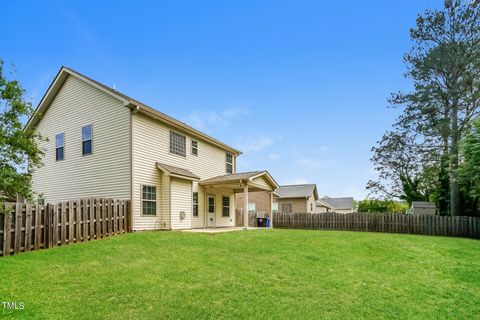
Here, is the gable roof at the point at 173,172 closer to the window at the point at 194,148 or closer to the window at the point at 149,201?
the window at the point at 149,201

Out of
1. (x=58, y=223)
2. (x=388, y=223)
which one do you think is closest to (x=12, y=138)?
(x=58, y=223)

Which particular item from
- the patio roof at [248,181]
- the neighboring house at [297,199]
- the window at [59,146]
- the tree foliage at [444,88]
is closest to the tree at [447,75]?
the tree foliage at [444,88]

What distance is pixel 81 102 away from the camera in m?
15.6

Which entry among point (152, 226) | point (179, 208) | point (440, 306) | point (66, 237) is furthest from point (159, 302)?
point (179, 208)

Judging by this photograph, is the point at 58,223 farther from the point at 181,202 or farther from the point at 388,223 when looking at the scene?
the point at 388,223

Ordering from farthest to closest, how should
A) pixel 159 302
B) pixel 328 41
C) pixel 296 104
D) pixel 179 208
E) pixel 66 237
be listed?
pixel 296 104 < pixel 328 41 < pixel 179 208 < pixel 66 237 < pixel 159 302

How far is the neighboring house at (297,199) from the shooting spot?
117 ft

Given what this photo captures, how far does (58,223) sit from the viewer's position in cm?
994

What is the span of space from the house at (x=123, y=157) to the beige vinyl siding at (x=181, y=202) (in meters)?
0.05

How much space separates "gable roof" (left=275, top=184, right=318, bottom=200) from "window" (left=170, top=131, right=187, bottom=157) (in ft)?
71.3

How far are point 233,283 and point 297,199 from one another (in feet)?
101

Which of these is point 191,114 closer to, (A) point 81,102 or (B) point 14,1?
(A) point 81,102

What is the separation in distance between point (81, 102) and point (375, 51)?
54.5 feet

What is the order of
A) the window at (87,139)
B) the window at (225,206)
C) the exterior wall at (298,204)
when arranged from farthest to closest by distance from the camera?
the exterior wall at (298,204), the window at (225,206), the window at (87,139)
